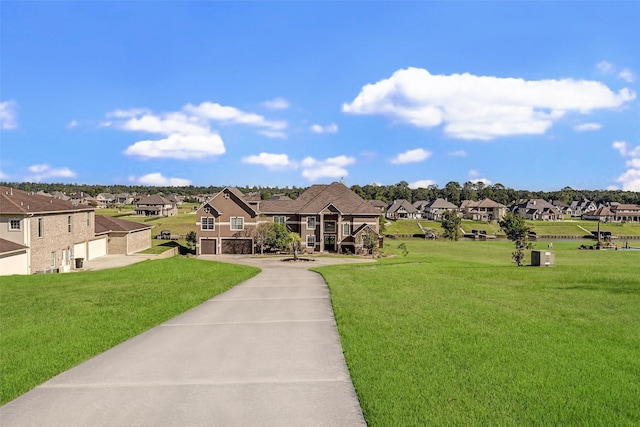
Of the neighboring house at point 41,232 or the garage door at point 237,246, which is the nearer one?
the neighboring house at point 41,232

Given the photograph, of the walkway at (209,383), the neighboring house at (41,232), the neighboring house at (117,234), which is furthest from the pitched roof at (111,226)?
the walkway at (209,383)

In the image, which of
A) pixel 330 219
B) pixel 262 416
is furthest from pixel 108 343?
pixel 330 219

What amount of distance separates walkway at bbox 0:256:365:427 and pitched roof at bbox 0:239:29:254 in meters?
25.4

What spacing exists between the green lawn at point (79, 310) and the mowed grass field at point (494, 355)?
6843 millimetres

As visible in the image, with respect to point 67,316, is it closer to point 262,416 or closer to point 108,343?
point 108,343

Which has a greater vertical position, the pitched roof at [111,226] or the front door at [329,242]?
the pitched roof at [111,226]

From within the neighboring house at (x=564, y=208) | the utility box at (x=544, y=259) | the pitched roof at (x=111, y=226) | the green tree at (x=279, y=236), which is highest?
the neighboring house at (x=564, y=208)

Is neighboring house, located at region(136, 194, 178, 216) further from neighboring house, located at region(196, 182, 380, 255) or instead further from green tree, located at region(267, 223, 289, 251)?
green tree, located at region(267, 223, 289, 251)

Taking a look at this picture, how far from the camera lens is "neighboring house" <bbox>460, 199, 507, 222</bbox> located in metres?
149

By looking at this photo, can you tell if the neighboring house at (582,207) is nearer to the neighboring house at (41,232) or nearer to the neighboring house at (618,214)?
the neighboring house at (618,214)

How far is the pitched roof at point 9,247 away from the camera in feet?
110

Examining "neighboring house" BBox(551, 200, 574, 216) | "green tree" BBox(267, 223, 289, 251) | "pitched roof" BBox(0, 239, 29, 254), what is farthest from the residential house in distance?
"pitched roof" BBox(0, 239, 29, 254)

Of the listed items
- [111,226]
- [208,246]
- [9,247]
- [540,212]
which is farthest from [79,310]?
[540,212]

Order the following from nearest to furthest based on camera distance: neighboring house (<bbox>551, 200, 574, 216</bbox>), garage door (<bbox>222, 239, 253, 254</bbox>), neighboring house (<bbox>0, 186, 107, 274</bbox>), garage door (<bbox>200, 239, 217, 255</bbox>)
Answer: neighboring house (<bbox>0, 186, 107, 274</bbox>)
garage door (<bbox>222, 239, 253, 254</bbox>)
garage door (<bbox>200, 239, 217, 255</bbox>)
neighboring house (<bbox>551, 200, 574, 216</bbox>)
